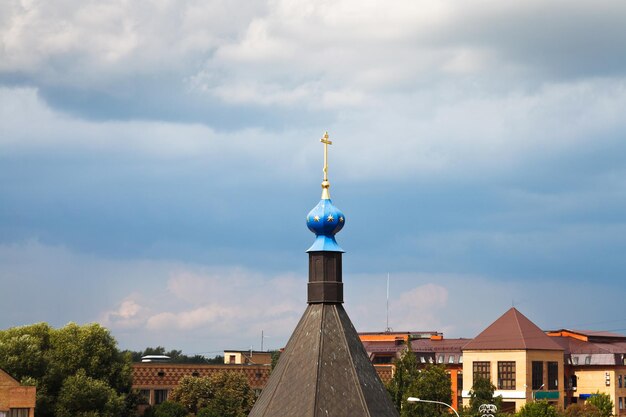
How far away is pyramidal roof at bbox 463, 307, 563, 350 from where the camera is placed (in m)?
129

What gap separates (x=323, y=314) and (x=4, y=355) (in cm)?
6585

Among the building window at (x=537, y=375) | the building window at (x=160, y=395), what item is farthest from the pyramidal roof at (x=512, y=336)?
the building window at (x=160, y=395)

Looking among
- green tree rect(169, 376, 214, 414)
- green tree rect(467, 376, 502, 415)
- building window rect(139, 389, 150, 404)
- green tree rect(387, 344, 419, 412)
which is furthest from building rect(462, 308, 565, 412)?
green tree rect(387, 344, 419, 412)

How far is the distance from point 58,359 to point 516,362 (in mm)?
57978

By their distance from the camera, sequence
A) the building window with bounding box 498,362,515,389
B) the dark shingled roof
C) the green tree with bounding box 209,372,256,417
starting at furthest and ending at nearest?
the building window with bounding box 498,362,515,389
the green tree with bounding box 209,372,256,417
the dark shingled roof

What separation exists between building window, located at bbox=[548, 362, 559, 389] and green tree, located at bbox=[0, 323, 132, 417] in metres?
56.0

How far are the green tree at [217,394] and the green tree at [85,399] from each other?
675 inches

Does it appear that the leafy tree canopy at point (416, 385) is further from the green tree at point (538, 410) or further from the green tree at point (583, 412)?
the green tree at point (583, 412)

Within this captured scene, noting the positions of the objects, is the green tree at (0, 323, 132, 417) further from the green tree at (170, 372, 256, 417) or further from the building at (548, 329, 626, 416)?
the building at (548, 329, 626, 416)

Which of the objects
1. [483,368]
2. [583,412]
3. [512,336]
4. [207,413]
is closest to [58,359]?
[207,413]

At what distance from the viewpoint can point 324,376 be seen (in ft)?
91.7

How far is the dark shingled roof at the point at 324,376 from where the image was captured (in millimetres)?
27500

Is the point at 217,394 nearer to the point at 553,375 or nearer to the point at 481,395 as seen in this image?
the point at 481,395

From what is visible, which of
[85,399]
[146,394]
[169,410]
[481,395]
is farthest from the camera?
A: [146,394]
